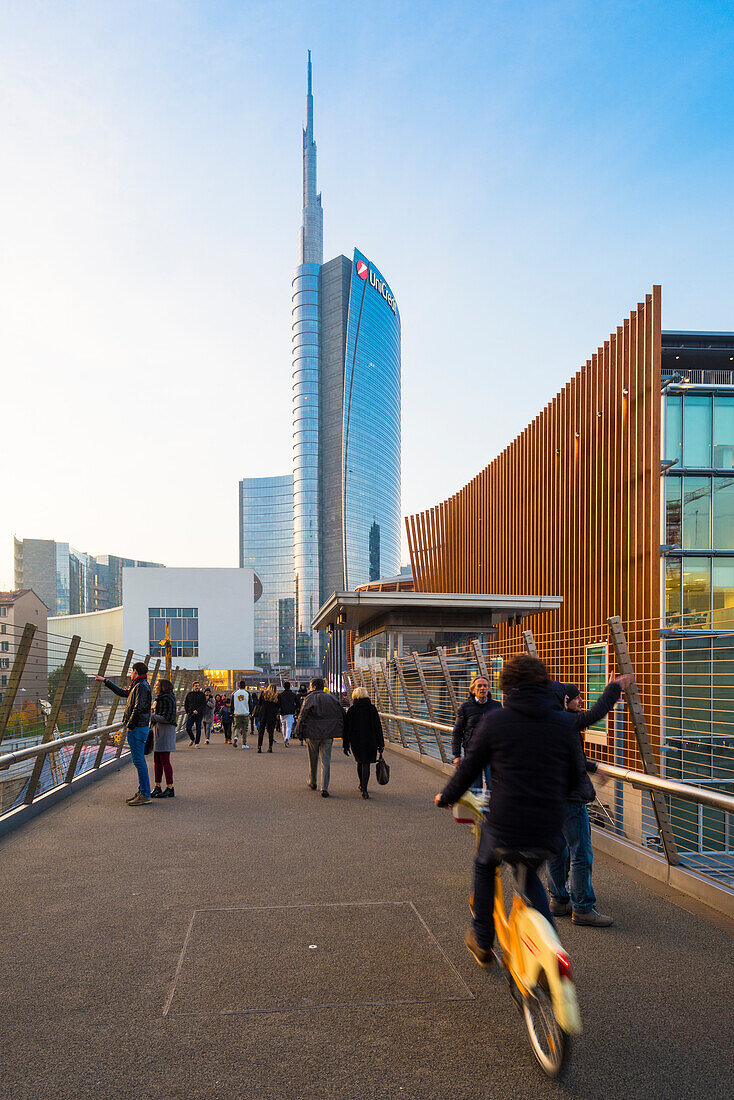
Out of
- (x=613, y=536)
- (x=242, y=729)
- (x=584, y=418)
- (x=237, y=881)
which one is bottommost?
(x=242, y=729)

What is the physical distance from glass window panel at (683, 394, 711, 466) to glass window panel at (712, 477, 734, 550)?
75 centimetres

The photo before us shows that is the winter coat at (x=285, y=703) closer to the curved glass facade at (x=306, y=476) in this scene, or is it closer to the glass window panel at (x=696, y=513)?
the glass window panel at (x=696, y=513)

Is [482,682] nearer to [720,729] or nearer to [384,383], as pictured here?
[720,729]

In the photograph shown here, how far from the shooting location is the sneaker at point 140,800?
11.2 metres

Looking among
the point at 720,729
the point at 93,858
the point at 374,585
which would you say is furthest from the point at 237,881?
the point at 374,585

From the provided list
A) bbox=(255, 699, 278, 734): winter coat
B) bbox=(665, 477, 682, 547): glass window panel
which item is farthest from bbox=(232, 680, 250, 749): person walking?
bbox=(665, 477, 682, 547): glass window panel

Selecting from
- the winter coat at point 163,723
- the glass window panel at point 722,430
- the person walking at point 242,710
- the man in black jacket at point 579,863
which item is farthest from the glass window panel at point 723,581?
the man in black jacket at point 579,863

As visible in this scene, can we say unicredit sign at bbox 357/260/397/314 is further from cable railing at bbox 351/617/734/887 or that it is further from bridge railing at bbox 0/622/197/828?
bridge railing at bbox 0/622/197/828

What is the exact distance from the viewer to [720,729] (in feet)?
47.6

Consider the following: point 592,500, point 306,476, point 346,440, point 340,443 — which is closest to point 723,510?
point 592,500

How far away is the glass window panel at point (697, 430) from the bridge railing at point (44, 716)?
19231 mm

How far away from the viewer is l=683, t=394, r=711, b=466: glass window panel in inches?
1073

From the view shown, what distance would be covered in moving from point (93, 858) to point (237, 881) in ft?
5.43

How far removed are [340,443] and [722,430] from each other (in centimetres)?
12698
